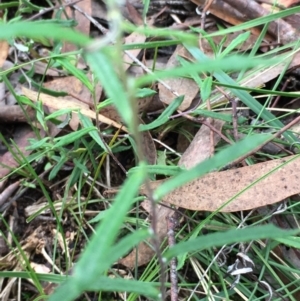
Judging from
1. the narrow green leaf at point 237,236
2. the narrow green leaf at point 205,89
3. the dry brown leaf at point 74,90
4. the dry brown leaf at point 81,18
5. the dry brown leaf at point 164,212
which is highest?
the narrow green leaf at point 237,236

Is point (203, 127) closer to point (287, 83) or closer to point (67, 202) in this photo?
point (287, 83)

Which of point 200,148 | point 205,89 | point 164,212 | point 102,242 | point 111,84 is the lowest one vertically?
point 164,212

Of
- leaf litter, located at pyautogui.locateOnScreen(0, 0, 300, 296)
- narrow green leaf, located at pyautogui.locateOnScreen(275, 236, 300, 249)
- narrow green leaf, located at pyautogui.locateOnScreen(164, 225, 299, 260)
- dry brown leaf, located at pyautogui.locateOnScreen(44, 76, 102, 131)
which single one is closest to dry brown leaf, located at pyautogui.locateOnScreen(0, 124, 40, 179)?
leaf litter, located at pyautogui.locateOnScreen(0, 0, 300, 296)

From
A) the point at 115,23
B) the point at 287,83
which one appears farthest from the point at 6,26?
the point at 287,83

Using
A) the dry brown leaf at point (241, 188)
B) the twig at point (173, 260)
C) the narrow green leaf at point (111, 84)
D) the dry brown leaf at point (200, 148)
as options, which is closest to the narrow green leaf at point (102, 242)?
the narrow green leaf at point (111, 84)

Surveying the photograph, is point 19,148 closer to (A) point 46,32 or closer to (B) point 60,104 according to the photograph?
(B) point 60,104

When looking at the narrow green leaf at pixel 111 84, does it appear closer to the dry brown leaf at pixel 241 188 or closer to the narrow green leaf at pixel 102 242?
the narrow green leaf at pixel 102 242

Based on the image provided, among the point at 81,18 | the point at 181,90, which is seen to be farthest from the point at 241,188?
the point at 81,18

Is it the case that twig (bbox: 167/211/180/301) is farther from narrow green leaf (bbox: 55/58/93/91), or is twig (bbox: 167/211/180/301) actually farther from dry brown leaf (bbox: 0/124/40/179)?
dry brown leaf (bbox: 0/124/40/179)
